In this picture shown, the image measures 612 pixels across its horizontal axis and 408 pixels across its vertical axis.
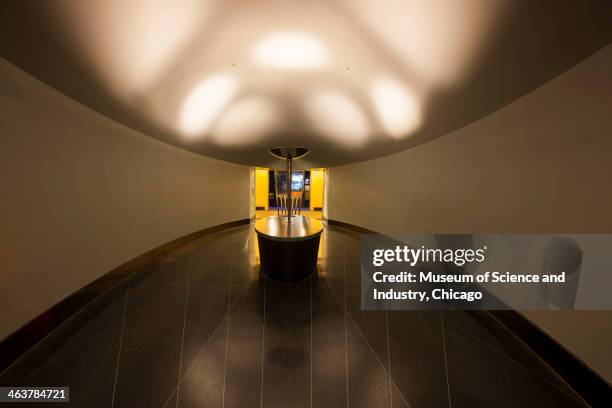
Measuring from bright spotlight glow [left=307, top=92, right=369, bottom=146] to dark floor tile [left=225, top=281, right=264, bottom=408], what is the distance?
160 cm

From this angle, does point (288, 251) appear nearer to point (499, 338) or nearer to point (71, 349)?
point (71, 349)

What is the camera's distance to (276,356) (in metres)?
1.29

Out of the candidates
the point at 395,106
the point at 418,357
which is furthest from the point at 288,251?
the point at 395,106

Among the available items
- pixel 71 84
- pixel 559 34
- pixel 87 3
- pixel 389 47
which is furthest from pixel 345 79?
pixel 71 84

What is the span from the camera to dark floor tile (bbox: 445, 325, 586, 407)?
1.04 metres

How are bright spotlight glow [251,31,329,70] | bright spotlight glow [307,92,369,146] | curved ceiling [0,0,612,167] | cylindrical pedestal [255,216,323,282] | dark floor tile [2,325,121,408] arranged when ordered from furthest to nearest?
cylindrical pedestal [255,216,323,282] < bright spotlight glow [307,92,369,146] < dark floor tile [2,325,121,408] < bright spotlight glow [251,31,329,70] < curved ceiling [0,0,612,167]

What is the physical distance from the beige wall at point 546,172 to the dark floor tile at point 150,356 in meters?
2.19

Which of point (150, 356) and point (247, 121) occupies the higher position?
point (247, 121)

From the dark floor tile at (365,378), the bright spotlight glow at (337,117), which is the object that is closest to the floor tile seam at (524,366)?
the dark floor tile at (365,378)

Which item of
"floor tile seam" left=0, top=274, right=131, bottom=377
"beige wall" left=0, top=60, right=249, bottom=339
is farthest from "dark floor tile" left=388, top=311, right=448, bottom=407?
"beige wall" left=0, top=60, right=249, bottom=339

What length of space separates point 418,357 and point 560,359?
76 cm

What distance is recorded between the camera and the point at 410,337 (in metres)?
1.46

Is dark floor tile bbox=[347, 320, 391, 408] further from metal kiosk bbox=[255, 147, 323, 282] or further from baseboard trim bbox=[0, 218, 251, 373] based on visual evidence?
baseboard trim bbox=[0, 218, 251, 373]

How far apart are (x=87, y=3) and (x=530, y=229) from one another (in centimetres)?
245
